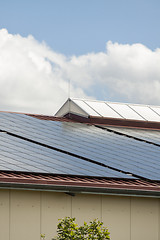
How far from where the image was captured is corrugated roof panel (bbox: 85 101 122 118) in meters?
30.2

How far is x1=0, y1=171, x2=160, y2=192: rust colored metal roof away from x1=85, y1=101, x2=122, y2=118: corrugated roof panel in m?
11.3

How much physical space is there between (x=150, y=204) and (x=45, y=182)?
15.6 ft

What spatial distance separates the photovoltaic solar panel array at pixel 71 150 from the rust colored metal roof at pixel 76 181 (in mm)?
272

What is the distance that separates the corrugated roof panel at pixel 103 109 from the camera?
1189 inches

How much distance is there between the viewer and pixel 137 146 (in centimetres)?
2441

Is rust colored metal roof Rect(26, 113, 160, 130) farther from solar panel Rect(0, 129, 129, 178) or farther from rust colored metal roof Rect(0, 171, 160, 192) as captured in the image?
rust colored metal roof Rect(0, 171, 160, 192)

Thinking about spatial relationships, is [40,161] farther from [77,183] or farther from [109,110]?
[109,110]

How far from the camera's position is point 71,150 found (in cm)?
2156

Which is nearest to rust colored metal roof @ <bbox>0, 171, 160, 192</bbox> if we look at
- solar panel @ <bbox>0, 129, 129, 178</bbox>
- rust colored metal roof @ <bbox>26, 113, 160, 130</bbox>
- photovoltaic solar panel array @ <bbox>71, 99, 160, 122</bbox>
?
solar panel @ <bbox>0, 129, 129, 178</bbox>

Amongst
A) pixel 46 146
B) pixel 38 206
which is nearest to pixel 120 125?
pixel 46 146

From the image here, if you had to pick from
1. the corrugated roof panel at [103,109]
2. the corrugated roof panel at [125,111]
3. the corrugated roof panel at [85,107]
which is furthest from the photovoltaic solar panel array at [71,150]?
the corrugated roof panel at [125,111]

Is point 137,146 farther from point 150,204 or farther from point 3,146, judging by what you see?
point 3,146

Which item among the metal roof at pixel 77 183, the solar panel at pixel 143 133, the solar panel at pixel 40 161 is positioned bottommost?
the metal roof at pixel 77 183

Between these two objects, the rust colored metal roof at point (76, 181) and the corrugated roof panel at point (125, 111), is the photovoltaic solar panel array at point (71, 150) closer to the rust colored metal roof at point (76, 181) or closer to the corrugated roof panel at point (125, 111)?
the rust colored metal roof at point (76, 181)
